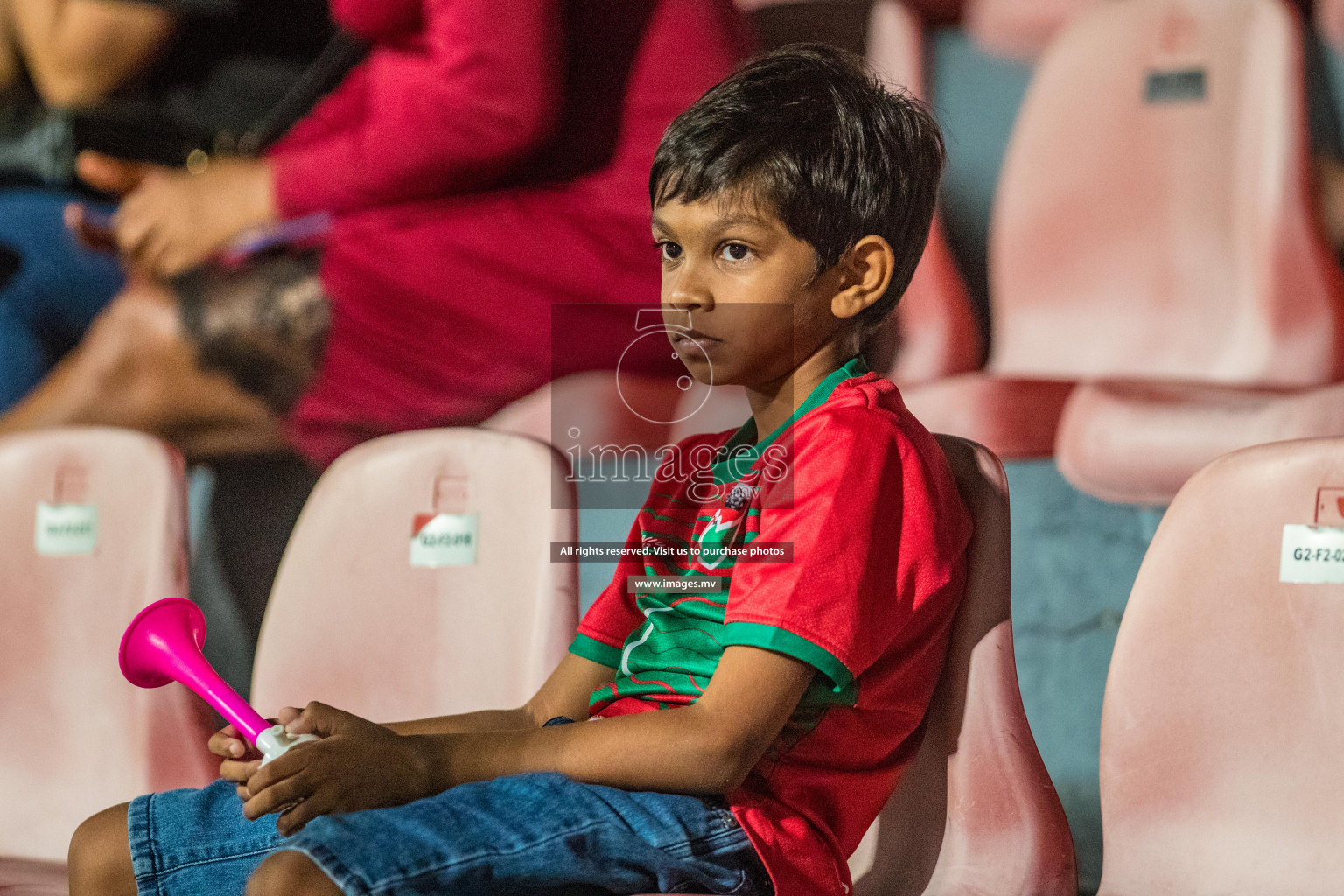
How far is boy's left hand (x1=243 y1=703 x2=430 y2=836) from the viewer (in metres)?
0.67

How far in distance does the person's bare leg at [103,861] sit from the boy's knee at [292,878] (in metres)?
0.21

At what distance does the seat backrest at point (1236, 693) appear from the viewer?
31.0 inches

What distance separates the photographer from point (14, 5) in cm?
165

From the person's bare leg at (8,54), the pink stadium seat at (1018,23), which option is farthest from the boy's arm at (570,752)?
the person's bare leg at (8,54)

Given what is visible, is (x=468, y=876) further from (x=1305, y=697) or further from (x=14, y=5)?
(x=14, y=5)

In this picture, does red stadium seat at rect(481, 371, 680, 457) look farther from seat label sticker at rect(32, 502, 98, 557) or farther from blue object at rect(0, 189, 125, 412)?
blue object at rect(0, 189, 125, 412)

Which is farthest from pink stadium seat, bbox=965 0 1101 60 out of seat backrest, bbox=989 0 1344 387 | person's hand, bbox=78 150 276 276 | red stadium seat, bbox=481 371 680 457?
→ person's hand, bbox=78 150 276 276

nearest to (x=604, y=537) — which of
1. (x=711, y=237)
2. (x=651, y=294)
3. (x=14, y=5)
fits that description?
(x=651, y=294)

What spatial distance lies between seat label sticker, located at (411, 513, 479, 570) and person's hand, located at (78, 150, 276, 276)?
615mm

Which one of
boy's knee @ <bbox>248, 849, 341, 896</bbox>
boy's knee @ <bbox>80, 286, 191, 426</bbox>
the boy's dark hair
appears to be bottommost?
boy's knee @ <bbox>248, 849, 341, 896</bbox>

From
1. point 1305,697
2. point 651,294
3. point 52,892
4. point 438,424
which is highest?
point 651,294

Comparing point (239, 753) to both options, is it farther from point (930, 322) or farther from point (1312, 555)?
point (930, 322)

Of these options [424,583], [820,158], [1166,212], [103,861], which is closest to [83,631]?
[424,583]

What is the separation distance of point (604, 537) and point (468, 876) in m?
0.61
